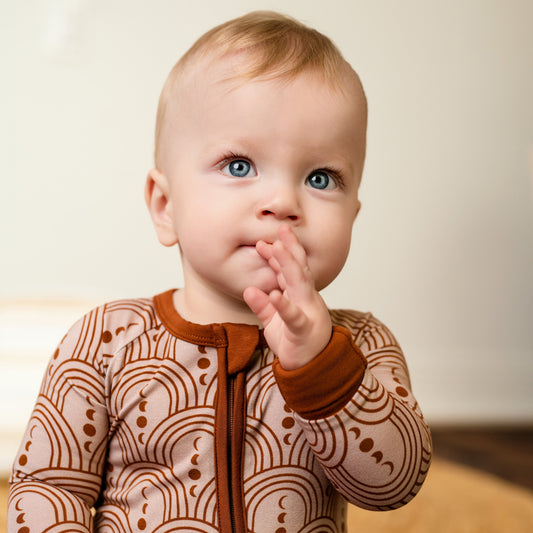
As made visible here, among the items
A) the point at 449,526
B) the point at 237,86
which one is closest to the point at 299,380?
the point at 237,86

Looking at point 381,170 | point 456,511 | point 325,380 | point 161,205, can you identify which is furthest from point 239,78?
point 381,170

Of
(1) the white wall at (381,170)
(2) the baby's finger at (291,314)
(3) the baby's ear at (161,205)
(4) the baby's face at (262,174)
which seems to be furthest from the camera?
(1) the white wall at (381,170)

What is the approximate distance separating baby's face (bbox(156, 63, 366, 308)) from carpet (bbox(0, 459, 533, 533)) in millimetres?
707

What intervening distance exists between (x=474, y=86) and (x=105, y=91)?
3.54 ft

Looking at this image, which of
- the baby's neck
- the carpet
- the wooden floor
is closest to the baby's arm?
the baby's neck

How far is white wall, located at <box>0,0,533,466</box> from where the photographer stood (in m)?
1.82

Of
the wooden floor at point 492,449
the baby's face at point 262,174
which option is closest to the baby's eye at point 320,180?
the baby's face at point 262,174

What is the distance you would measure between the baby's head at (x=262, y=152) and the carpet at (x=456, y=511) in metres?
0.71

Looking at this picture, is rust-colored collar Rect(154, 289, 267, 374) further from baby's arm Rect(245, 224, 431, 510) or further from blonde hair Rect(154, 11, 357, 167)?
blonde hair Rect(154, 11, 357, 167)

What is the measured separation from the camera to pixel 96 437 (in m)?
0.71

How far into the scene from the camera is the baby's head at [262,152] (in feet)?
2.15

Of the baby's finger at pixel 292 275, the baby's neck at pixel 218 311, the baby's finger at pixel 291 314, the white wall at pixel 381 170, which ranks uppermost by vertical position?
the white wall at pixel 381 170

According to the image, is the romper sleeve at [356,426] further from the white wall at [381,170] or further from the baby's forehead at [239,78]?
the white wall at [381,170]

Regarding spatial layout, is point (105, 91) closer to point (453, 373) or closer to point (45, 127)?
point (45, 127)
